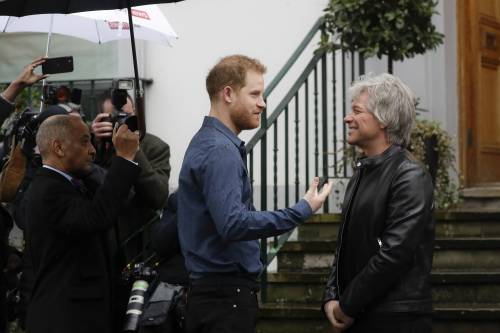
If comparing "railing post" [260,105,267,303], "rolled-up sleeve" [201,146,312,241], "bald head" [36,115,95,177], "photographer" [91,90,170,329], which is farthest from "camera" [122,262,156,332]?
"railing post" [260,105,267,303]

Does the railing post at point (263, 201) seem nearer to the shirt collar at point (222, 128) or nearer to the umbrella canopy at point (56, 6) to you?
the umbrella canopy at point (56, 6)

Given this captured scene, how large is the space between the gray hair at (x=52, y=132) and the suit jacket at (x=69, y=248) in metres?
0.15

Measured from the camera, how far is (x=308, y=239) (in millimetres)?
8312

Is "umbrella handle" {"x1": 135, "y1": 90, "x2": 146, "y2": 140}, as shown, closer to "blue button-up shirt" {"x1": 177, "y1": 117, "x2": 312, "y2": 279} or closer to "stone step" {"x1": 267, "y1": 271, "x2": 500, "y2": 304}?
"blue button-up shirt" {"x1": 177, "y1": 117, "x2": 312, "y2": 279}

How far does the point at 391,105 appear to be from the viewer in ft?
15.6

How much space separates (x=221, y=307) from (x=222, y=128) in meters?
0.75

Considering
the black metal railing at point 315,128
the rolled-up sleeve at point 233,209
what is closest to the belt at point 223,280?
the rolled-up sleeve at point 233,209

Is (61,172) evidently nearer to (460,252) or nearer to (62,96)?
(62,96)

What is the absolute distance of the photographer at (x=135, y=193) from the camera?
18.8ft

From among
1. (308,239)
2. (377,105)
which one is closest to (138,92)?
(377,105)

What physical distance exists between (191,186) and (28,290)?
1.70 m

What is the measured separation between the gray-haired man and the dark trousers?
0.36 meters

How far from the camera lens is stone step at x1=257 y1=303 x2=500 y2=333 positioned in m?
7.11

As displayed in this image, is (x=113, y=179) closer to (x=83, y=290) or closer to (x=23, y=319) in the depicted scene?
(x=83, y=290)
